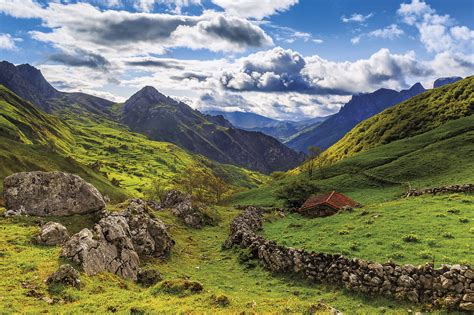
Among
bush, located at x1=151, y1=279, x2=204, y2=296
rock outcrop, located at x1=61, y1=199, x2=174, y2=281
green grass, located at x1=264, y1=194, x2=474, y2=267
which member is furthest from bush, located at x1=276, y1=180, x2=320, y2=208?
bush, located at x1=151, y1=279, x2=204, y2=296

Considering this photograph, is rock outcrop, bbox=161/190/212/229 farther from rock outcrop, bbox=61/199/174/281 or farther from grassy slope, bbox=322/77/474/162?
grassy slope, bbox=322/77/474/162

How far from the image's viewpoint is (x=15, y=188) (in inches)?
2132

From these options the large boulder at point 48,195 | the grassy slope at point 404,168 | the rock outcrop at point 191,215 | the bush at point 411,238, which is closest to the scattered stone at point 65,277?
the large boulder at point 48,195

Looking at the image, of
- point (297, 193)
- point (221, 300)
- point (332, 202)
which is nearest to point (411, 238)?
point (221, 300)

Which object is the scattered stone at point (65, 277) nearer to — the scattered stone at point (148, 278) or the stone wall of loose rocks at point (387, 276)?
the scattered stone at point (148, 278)

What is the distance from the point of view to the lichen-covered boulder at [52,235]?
40.0 metres

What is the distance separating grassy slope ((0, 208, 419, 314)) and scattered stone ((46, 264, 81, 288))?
682 mm

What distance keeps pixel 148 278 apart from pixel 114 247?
207 inches

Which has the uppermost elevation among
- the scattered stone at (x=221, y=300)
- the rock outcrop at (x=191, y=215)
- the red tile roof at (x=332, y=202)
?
the red tile roof at (x=332, y=202)

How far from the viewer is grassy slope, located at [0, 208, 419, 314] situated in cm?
2485

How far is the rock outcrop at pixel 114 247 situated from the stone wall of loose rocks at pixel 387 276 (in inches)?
617

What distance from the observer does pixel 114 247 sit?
3825 cm

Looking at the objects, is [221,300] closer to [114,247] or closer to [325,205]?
[114,247]

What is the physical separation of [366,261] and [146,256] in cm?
2836
